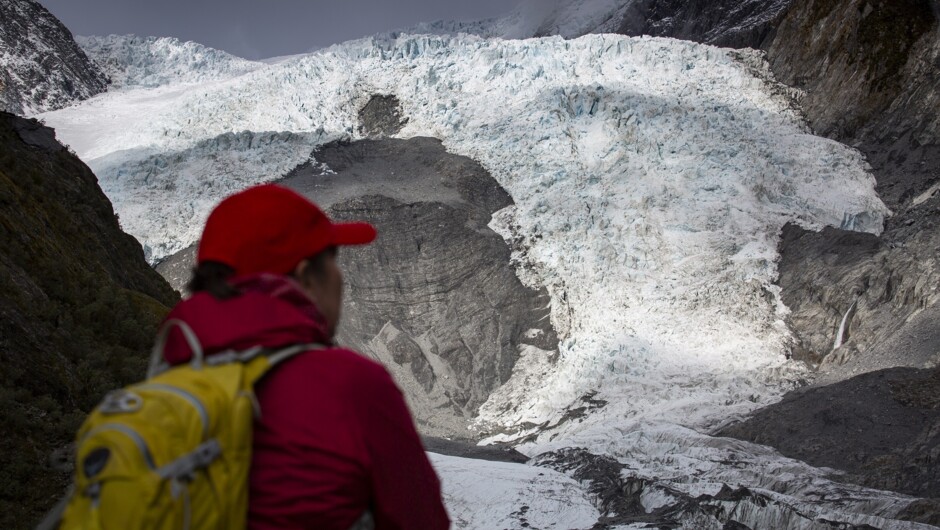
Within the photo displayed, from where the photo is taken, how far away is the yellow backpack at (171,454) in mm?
1061

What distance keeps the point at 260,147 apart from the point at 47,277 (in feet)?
102

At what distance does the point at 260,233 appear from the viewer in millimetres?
1307

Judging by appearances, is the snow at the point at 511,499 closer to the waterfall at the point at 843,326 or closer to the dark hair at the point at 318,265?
the waterfall at the point at 843,326

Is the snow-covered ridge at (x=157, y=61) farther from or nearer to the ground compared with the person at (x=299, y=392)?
farther from the ground

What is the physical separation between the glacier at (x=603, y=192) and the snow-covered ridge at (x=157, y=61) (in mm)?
6705

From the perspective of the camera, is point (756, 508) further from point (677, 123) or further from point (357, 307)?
point (677, 123)

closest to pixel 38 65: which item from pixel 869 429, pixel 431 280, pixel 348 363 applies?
pixel 431 280

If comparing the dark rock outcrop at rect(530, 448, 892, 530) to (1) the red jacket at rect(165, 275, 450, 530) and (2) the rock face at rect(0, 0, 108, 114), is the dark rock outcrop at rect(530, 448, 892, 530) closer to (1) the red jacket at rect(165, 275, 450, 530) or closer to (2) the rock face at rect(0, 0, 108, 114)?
(1) the red jacket at rect(165, 275, 450, 530)

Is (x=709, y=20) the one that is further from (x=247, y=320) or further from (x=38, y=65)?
(x=247, y=320)

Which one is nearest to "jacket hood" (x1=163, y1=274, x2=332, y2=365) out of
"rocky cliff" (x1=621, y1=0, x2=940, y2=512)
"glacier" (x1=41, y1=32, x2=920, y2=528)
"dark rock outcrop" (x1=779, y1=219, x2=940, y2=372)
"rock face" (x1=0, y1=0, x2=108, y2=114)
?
"glacier" (x1=41, y1=32, x2=920, y2=528)

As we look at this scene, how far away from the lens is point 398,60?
45844 mm

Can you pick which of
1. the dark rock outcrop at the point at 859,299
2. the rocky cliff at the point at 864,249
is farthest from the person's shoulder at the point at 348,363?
the dark rock outcrop at the point at 859,299

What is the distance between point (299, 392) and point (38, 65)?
6065 cm

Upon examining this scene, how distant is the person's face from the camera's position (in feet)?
4.45
